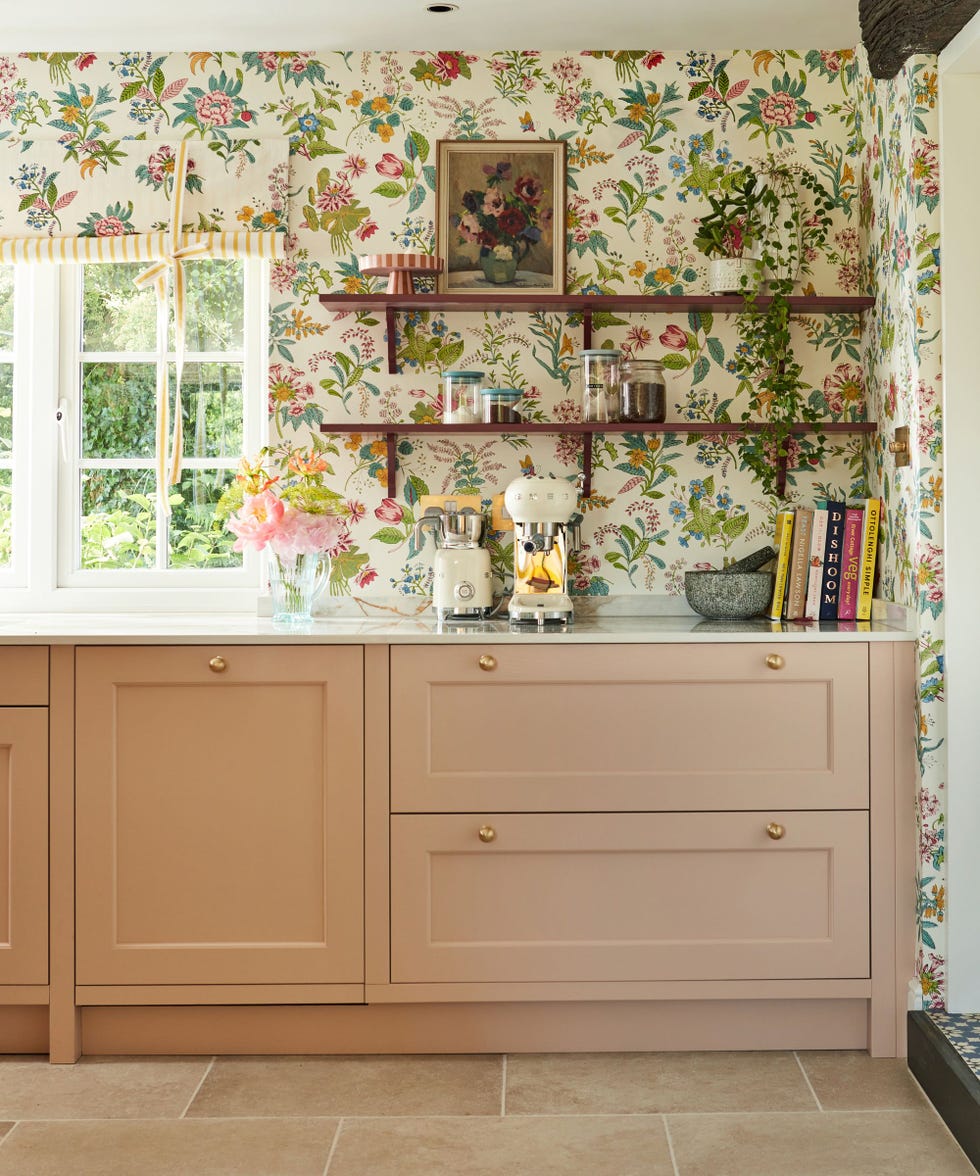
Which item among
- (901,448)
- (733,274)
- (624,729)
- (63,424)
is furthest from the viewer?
(63,424)

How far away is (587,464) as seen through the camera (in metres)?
2.91

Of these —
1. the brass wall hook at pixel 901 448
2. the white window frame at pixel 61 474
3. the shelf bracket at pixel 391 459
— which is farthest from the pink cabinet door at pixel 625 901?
the white window frame at pixel 61 474

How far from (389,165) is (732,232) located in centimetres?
87

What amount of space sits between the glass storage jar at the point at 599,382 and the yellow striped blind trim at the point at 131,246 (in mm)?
817

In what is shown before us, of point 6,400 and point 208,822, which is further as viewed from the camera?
point 6,400

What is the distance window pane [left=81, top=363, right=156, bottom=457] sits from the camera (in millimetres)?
3113

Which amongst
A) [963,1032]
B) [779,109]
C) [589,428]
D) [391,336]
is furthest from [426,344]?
[963,1032]

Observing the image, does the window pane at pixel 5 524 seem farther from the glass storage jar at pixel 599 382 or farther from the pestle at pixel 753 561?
the pestle at pixel 753 561

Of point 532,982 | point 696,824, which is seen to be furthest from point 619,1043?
point 696,824

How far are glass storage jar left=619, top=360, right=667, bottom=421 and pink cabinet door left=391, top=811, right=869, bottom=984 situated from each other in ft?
3.18

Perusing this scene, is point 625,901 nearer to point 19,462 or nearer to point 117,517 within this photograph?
point 117,517

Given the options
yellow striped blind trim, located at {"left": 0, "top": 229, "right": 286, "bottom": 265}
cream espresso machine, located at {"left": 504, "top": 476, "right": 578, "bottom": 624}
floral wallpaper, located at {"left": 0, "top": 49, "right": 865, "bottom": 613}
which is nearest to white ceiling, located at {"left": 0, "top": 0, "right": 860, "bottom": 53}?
floral wallpaper, located at {"left": 0, "top": 49, "right": 865, "bottom": 613}

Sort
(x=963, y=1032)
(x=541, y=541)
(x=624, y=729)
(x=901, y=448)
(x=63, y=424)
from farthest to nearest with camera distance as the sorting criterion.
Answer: (x=63, y=424) < (x=541, y=541) < (x=901, y=448) < (x=624, y=729) < (x=963, y=1032)

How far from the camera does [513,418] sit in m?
2.87
